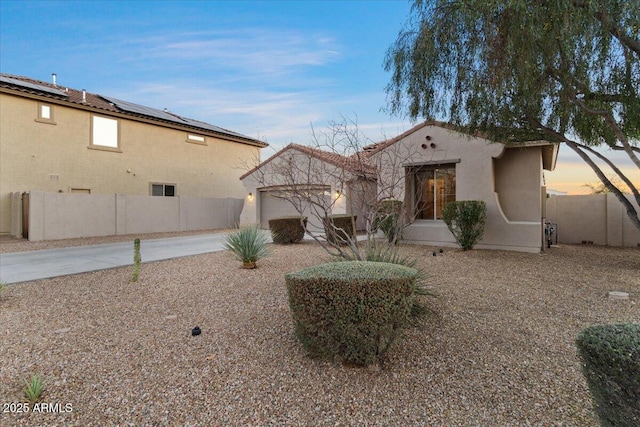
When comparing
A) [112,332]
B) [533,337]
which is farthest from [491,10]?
[112,332]

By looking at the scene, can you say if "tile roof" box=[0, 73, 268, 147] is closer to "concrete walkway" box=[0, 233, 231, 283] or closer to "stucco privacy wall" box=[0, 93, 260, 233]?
"stucco privacy wall" box=[0, 93, 260, 233]

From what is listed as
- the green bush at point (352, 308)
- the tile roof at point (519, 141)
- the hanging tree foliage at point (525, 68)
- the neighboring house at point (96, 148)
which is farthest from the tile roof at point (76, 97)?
the green bush at point (352, 308)

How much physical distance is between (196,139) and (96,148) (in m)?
6.20

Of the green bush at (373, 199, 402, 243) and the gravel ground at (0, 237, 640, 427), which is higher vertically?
the green bush at (373, 199, 402, 243)

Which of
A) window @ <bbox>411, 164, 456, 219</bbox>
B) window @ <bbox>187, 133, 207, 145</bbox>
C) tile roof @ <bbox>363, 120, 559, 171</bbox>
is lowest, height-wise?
window @ <bbox>411, 164, 456, 219</bbox>

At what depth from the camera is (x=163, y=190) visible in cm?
2080

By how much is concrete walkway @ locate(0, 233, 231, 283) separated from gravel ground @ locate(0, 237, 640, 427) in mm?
1542

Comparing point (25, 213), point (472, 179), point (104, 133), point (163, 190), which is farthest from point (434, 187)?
point (25, 213)

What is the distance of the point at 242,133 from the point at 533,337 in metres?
26.9

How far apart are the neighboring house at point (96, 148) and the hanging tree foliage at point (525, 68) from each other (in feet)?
51.7

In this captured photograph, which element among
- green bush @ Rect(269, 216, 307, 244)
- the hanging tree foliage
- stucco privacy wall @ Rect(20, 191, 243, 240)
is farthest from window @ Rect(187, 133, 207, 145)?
the hanging tree foliage

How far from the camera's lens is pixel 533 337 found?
169 inches

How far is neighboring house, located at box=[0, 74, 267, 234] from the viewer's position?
49.2ft

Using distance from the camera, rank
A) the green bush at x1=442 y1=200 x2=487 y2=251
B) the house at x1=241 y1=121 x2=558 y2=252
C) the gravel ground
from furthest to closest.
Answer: the house at x1=241 y1=121 x2=558 y2=252, the green bush at x1=442 y1=200 x2=487 y2=251, the gravel ground
